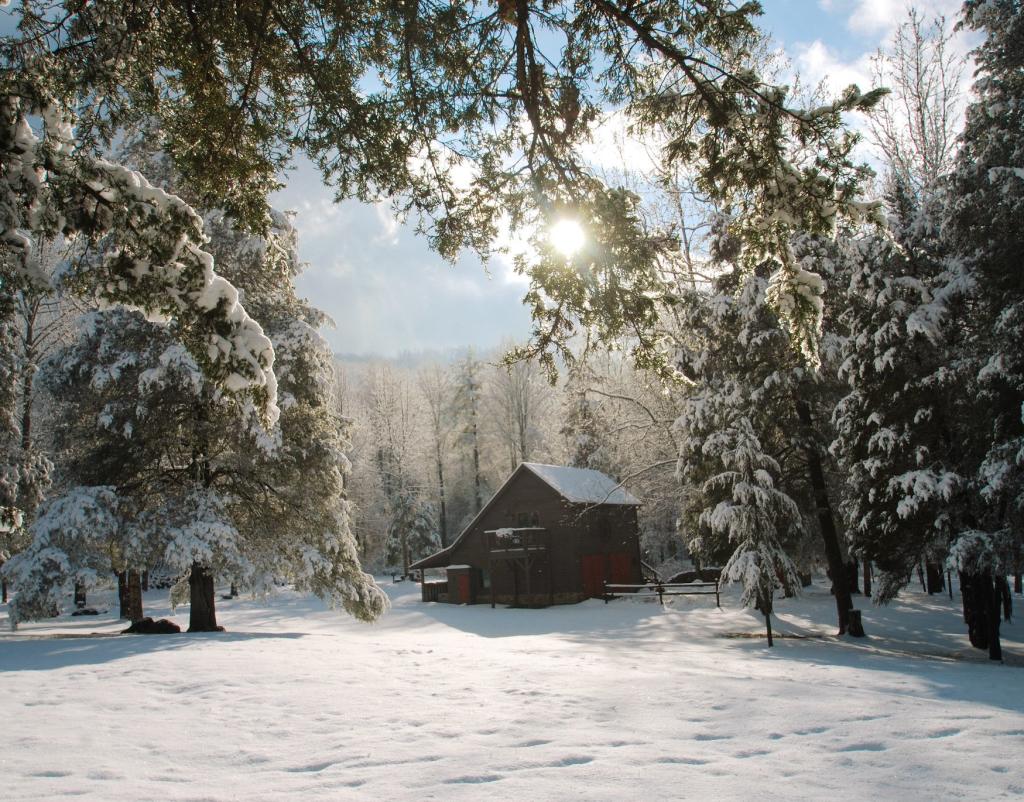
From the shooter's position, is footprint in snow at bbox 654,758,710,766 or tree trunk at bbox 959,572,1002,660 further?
tree trunk at bbox 959,572,1002,660

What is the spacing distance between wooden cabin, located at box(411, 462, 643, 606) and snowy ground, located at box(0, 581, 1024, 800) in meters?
20.0

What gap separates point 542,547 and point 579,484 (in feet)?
14.8

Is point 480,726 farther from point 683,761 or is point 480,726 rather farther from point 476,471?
point 476,471

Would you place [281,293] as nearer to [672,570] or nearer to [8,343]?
[8,343]

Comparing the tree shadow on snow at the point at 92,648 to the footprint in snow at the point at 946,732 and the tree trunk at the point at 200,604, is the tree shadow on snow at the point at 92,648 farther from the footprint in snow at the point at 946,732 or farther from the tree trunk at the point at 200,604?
the footprint in snow at the point at 946,732

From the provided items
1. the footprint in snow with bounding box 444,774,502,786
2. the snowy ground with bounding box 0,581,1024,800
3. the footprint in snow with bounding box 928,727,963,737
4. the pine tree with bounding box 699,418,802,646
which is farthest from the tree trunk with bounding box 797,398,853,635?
the footprint in snow with bounding box 444,774,502,786

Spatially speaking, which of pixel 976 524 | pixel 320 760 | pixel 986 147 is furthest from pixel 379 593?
pixel 986 147

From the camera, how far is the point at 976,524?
16531 millimetres

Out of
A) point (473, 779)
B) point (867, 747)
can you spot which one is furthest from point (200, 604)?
point (867, 747)

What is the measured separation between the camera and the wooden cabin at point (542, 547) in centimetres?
3353

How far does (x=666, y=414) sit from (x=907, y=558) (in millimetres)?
11542

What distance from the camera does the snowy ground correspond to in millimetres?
5023

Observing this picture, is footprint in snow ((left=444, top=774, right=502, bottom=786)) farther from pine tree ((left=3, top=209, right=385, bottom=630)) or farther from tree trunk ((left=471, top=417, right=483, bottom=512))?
tree trunk ((left=471, top=417, right=483, bottom=512))

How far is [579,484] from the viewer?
36.6 metres
